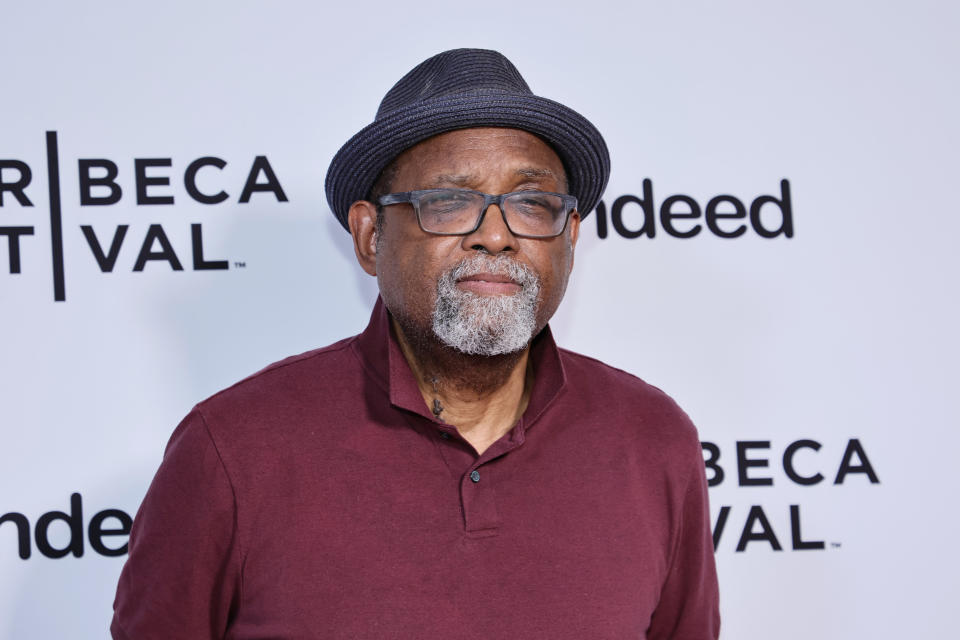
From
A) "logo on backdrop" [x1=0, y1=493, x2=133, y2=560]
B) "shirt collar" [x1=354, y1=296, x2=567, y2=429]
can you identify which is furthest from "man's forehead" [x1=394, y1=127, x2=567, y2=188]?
"logo on backdrop" [x1=0, y1=493, x2=133, y2=560]

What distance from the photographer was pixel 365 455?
1104 mm

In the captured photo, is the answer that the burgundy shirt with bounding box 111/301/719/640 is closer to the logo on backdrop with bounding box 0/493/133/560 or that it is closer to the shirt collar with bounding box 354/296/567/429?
the shirt collar with bounding box 354/296/567/429

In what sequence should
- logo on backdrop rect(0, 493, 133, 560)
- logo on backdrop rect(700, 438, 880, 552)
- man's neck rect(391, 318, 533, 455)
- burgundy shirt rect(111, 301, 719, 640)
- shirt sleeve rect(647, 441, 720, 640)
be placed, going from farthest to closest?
logo on backdrop rect(700, 438, 880, 552) < logo on backdrop rect(0, 493, 133, 560) < shirt sleeve rect(647, 441, 720, 640) < man's neck rect(391, 318, 533, 455) < burgundy shirt rect(111, 301, 719, 640)

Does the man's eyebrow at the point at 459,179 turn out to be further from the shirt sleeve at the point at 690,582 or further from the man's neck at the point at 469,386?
the shirt sleeve at the point at 690,582

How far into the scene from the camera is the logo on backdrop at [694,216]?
5.47 ft

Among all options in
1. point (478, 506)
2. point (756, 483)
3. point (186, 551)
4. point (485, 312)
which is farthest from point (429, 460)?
point (756, 483)

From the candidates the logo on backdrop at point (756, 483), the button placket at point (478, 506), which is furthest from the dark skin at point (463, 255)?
the logo on backdrop at point (756, 483)

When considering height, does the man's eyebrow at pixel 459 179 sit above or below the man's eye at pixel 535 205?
above

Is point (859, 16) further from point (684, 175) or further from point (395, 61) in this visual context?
point (395, 61)

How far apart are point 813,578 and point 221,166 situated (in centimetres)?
146

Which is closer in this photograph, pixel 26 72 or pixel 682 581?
pixel 682 581

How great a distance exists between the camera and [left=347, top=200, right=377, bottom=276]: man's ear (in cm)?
123

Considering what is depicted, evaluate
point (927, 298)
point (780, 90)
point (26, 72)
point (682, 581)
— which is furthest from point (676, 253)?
point (26, 72)

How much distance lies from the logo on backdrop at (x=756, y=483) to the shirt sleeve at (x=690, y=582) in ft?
1.22
